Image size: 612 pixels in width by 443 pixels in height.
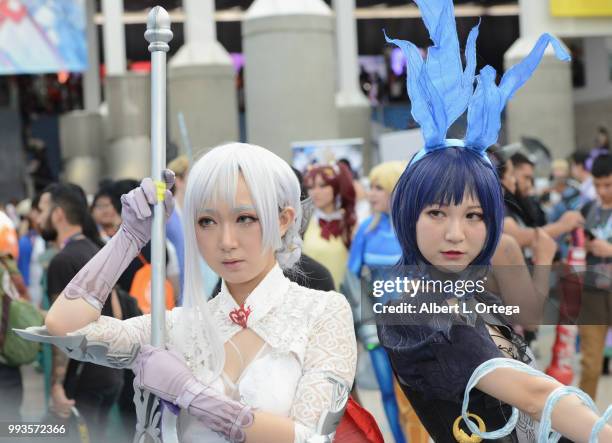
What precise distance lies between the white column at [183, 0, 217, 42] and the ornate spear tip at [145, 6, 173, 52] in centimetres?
1393

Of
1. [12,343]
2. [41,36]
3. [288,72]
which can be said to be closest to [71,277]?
[12,343]

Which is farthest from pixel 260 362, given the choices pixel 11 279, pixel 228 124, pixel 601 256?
pixel 228 124

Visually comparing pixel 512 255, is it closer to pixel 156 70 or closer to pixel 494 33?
pixel 156 70

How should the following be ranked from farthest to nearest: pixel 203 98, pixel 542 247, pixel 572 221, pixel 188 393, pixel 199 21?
1. pixel 199 21
2. pixel 203 98
3. pixel 572 221
4. pixel 542 247
5. pixel 188 393

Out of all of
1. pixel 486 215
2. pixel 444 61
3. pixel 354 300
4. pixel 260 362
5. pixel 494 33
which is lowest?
pixel 354 300

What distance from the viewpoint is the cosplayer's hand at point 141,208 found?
2.82 m

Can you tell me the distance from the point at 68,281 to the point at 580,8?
1223 cm

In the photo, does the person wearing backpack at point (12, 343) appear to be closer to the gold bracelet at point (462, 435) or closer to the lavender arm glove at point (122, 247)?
the lavender arm glove at point (122, 247)

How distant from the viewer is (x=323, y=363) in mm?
2797

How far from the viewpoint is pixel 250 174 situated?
283cm

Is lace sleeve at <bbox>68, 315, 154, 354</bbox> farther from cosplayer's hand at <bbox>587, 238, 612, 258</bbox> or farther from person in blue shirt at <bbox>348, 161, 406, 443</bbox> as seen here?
cosplayer's hand at <bbox>587, 238, 612, 258</bbox>

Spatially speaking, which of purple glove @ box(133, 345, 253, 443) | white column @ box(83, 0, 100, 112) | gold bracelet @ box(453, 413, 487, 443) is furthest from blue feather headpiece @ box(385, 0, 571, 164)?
white column @ box(83, 0, 100, 112)

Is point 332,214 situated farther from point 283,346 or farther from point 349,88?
point 349,88

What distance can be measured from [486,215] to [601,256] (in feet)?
15.1
